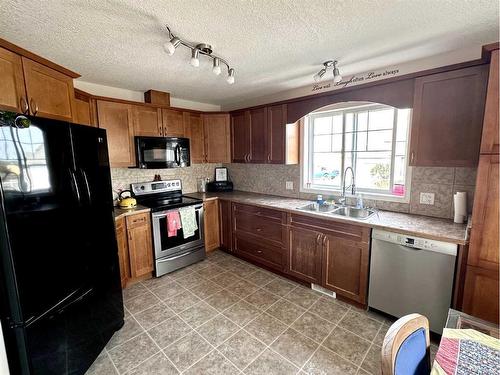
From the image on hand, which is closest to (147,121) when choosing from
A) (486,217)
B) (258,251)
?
(258,251)

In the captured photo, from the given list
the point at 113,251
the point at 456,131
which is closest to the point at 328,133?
the point at 456,131

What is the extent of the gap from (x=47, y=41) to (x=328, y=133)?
2874 millimetres

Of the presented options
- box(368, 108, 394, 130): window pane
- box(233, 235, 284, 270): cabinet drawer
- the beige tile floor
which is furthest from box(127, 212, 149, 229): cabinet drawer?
box(368, 108, 394, 130): window pane

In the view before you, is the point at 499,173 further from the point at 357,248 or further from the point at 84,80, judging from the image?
the point at 84,80

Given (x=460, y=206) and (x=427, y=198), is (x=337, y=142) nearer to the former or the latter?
(x=427, y=198)

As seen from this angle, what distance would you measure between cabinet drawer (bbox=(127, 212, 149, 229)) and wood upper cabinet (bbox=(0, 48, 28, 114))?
1.39 meters

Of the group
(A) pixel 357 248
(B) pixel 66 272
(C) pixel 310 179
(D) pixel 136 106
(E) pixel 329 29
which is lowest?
(A) pixel 357 248

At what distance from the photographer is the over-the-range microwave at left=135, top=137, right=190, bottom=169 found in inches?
116

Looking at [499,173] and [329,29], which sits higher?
[329,29]

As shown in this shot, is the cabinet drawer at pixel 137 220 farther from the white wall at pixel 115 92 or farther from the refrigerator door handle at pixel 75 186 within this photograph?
the white wall at pixel 115 92

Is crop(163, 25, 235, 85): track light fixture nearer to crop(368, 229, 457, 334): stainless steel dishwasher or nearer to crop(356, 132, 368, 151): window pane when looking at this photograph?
crop(356, 132, 368, 151): window pane

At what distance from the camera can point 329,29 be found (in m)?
1.61

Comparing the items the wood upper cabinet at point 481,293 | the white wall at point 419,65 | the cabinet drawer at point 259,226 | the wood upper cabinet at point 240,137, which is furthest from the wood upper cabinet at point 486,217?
the wood upper cabinet at point 240,137

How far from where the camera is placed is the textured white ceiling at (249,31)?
1.36 m
